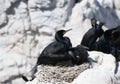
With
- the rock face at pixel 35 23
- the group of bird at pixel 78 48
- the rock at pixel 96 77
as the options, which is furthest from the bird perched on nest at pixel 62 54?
the rock face at pixel 35 23

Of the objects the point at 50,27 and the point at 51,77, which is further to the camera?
the point at 50,27

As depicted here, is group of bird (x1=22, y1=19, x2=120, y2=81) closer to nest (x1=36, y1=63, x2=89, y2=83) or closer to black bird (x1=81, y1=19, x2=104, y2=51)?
black bird (x1=81, y1=19, x2=104, y2=51)

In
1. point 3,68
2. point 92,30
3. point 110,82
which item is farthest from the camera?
point 3,68

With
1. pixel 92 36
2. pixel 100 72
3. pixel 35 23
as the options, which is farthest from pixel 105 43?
pixel 35 23

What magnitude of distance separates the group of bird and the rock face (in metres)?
0.89

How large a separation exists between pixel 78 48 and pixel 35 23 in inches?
73.4

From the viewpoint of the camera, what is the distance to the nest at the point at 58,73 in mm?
8984

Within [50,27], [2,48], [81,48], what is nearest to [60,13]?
[50,27]

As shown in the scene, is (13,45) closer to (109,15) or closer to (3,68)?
(3,68)

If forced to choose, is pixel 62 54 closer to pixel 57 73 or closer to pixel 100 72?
pixel 57 73

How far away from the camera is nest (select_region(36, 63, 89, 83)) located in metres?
8.98

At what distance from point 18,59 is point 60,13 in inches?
37.1

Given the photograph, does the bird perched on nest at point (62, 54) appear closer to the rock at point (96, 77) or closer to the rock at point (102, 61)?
the rock at point (102, 61)

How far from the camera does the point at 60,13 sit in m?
11.2
